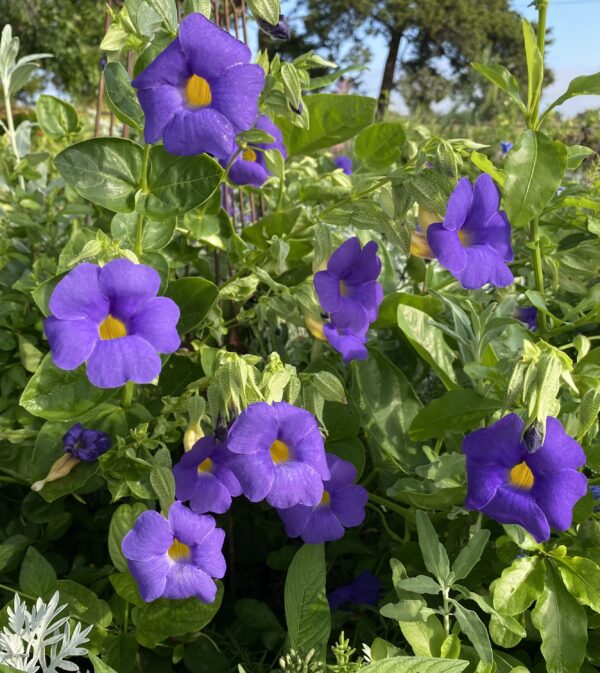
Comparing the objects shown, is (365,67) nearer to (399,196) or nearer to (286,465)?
(399,196)

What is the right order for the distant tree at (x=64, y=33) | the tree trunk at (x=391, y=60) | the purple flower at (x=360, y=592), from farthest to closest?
the tree trunk at (x=391, y=60) → the distant tree at (x=64, y=33) → the purple flower at (x=360, y=592)

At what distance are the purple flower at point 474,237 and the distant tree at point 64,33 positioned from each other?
1947 cm

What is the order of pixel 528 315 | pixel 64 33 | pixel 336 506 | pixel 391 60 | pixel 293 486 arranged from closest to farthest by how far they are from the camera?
pixel 293 486
pixel 336 506
pixel 528 315
pixel 64 33
pixel 391 60

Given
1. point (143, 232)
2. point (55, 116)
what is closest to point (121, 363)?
point (143, 232)

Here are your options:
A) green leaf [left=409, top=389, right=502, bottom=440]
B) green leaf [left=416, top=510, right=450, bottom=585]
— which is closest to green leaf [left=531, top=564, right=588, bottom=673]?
green leaf [left=416, top=510, right=450, bottom=585]

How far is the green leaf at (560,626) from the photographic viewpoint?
0.88m

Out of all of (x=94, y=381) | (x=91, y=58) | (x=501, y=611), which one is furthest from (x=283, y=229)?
(x=91, y=58)

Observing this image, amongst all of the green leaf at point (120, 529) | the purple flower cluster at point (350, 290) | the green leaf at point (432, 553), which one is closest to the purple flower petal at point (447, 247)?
the purple flower cluster at point (350, 290)

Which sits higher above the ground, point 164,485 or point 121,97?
point 121,97

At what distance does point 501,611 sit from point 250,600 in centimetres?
47

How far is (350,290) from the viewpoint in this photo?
1.11m

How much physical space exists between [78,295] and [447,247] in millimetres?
473

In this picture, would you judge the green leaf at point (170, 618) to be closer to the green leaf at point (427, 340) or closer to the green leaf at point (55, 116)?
the green leaf at point (427, 340)

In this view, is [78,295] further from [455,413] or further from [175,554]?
[455,413]
